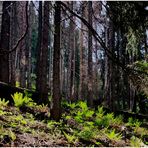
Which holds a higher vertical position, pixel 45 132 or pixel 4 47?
pixel 4 47

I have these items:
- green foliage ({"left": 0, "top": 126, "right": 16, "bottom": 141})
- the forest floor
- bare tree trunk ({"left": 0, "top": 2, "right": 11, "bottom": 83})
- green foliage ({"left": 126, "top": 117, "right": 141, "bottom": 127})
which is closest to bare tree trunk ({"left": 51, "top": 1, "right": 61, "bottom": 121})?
the forest floor

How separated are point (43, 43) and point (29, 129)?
7078 mm

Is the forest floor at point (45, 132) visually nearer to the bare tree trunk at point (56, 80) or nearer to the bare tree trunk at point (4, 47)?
the bare tree trunk at point (56, 80)

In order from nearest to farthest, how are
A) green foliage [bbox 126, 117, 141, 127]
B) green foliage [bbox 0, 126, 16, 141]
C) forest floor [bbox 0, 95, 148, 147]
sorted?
green foliage [bbox 0, 126, 16, 141]
forest floor [bbox 0, 95, 148, 147]
green foliage [bbox 126, 117, 141, 127]

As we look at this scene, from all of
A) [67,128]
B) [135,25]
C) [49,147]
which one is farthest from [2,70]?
[135,25]

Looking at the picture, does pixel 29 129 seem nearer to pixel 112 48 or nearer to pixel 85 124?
pixel 85 124

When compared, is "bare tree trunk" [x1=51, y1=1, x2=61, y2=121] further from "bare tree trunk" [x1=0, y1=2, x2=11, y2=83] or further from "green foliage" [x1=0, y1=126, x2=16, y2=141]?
"bare tree trunk" [x1=0, y1=2, x2=11, y2=83]

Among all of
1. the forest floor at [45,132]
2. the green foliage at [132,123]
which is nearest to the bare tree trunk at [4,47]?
the forest floor at [45,132]

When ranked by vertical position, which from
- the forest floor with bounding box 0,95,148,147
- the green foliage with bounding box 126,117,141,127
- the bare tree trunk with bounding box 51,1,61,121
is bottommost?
the green foliage with bounding box 126,117,141,127

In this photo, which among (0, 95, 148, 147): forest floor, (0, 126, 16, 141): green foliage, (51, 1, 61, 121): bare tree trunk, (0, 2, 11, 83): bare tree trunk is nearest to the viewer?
(0, 126, 16, 141): green foliage

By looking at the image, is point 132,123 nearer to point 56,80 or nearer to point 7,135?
point 56,80

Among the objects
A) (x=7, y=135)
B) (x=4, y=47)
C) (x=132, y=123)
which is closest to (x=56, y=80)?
(x=7, y=135)

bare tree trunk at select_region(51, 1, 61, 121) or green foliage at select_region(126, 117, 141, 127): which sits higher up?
bare tree trunk at select_region(51, 1, 61, 121)

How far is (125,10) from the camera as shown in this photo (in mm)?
6758
